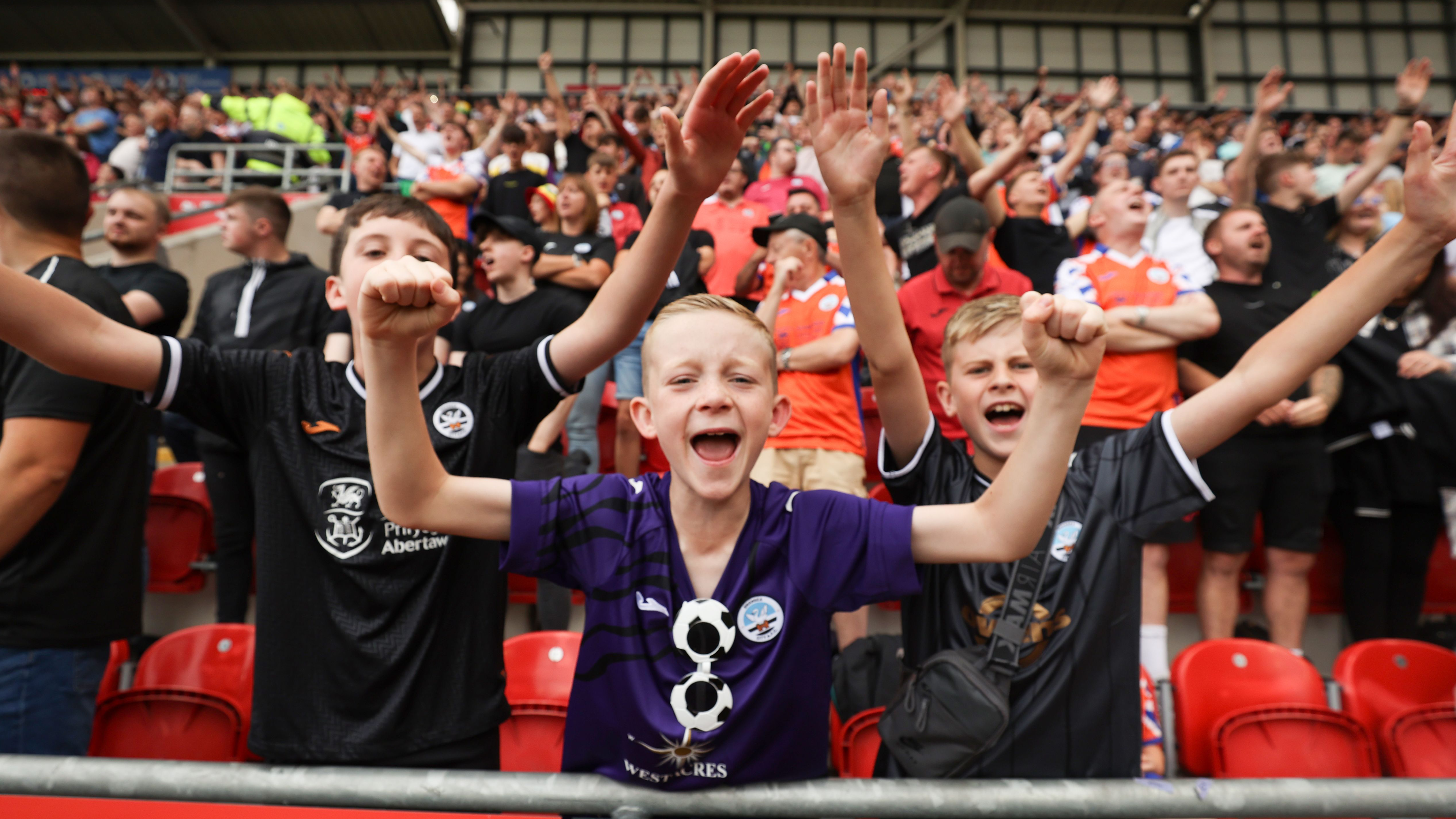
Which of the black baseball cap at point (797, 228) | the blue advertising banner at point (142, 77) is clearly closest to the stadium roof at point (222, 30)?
the blue advertising banner at point (142, 77)

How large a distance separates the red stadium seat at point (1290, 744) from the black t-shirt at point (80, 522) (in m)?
3.34

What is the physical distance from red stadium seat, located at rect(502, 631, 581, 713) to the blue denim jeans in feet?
3.77

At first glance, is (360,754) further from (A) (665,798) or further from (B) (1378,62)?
(B) (1378,62)

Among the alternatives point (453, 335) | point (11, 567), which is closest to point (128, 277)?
point (453, 335)

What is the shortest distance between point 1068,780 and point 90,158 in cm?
1461

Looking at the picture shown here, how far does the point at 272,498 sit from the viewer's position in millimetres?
1771

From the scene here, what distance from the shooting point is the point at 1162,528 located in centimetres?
338

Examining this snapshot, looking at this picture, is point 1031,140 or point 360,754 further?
point 1031,140

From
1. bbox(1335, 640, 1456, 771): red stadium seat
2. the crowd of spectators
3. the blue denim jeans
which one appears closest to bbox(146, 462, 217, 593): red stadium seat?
the crowd of spectators

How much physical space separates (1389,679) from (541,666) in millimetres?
3099

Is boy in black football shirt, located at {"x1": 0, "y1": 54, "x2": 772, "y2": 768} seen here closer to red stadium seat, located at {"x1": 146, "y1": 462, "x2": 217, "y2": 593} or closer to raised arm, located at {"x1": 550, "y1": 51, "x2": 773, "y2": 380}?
raised arm, located at {"x1": 550, "y1": 51, "x2": 773, "y2": 380}

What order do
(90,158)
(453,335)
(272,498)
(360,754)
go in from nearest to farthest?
(360,754) → (272,498) → (453,335) → (90,158)

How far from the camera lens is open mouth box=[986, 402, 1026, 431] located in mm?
1807

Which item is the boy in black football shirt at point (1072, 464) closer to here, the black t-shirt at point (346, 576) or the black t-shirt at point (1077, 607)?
the black t-shirt at point (1077, 607)
